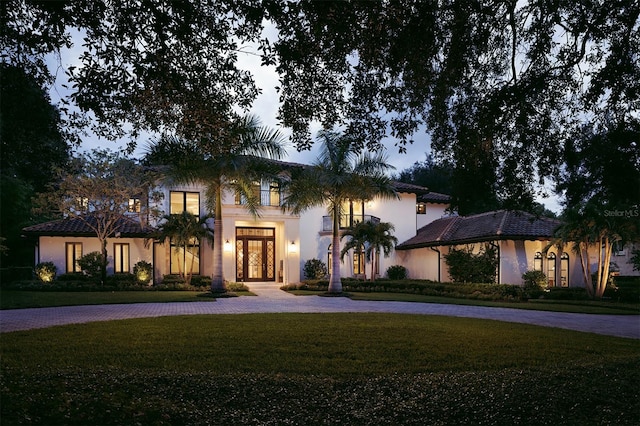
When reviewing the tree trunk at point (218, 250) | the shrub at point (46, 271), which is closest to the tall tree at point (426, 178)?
the tree trunk at point (218, 250)

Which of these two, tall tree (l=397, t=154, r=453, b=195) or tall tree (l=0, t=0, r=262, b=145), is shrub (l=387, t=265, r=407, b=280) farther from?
tall tree (l=0, t=0, r=262, b=145)

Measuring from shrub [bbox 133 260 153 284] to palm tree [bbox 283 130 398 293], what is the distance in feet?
27.3

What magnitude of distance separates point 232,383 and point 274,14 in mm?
4738

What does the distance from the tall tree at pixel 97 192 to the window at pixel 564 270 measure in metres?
20.9

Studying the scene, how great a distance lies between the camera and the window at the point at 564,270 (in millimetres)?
24609

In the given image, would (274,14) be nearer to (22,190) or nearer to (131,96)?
Answer: (131,96)

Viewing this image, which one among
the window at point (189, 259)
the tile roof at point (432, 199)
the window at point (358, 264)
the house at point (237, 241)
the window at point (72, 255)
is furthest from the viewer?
the tile roof at point (432, 199)

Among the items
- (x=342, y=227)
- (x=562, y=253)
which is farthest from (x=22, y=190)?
(x=562, y=253)

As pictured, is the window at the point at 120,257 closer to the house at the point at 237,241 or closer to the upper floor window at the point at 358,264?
the house at the point at 237,241

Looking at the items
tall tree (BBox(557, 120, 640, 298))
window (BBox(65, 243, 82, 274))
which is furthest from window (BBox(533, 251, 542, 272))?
window (BBox(65, 243, 82, 274))

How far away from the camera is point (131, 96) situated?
23.4ft

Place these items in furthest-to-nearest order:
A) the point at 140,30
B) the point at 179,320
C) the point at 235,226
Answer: the point at 235,226 < the point at 179,320 < the point at 140,30

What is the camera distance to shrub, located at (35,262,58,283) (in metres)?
24.3

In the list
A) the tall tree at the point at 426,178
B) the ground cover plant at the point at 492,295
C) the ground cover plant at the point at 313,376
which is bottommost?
the ground cover plant at the point at 492,295
